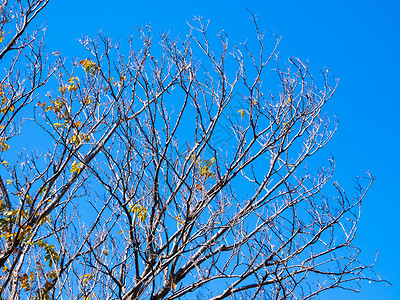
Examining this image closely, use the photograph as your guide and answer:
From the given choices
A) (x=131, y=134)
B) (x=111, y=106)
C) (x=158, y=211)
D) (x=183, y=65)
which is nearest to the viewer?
(x=131, y=134)

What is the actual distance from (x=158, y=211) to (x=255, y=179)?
49.0 inches

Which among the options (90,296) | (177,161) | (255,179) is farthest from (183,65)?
(90,296)

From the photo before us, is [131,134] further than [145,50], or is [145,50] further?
[145,50]

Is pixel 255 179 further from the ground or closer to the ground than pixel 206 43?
closer to the ground

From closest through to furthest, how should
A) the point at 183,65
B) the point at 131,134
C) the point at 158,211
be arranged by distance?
1. the point at 131,134
2. the point at 158,211
3. the point at 183,65

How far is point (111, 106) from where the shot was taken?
574 centimetres

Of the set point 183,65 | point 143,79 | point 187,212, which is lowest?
point 187,212

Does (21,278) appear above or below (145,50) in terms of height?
below

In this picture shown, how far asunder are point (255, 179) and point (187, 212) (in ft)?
3.63

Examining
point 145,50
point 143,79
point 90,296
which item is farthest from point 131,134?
point 90,296

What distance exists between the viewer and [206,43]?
5051 millimetres

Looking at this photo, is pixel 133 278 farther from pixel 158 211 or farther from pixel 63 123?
pixel 63 123

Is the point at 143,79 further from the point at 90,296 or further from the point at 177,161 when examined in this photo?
the point at 90,296

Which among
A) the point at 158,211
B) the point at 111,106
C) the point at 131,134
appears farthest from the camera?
the point at 111,106
